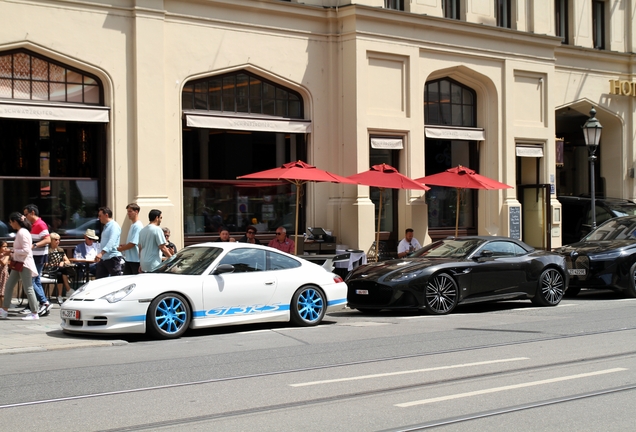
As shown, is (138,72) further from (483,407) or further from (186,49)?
(483,407)

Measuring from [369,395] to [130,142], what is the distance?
11673 millimetres

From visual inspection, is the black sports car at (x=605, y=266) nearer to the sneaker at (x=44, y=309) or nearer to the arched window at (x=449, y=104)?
the arched window at (x=449, y=104)

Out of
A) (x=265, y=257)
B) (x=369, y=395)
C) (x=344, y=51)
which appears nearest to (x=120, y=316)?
(x=265, y=257)

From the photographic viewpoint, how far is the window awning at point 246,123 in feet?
62.6

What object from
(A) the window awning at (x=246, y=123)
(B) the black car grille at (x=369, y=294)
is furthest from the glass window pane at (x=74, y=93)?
(B) the black car grille at (x=369, y=294)

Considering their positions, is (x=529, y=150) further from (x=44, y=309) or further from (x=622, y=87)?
(x=44, y=309)

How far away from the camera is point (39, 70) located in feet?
57.1

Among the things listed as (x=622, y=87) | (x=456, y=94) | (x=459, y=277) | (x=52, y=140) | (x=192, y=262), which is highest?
(x=622, y=87)

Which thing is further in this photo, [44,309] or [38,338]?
[44,309]

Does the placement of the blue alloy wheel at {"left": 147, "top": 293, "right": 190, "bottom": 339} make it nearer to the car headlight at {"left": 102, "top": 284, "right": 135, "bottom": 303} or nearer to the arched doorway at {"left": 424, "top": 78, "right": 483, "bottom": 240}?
the car headlight at {"left": 102, "top": 284, "right": 135, "bottom": 303}

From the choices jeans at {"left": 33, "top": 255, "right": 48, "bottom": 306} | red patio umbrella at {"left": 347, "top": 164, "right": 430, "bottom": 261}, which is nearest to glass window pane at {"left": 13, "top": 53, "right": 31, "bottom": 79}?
jeans at {"left": 33, "top": 255, "right": 48, "bottom": 306}

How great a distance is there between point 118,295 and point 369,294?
15.4ft

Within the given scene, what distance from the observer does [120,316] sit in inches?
452

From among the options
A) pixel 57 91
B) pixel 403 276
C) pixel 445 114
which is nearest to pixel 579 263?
pixel 403 276
